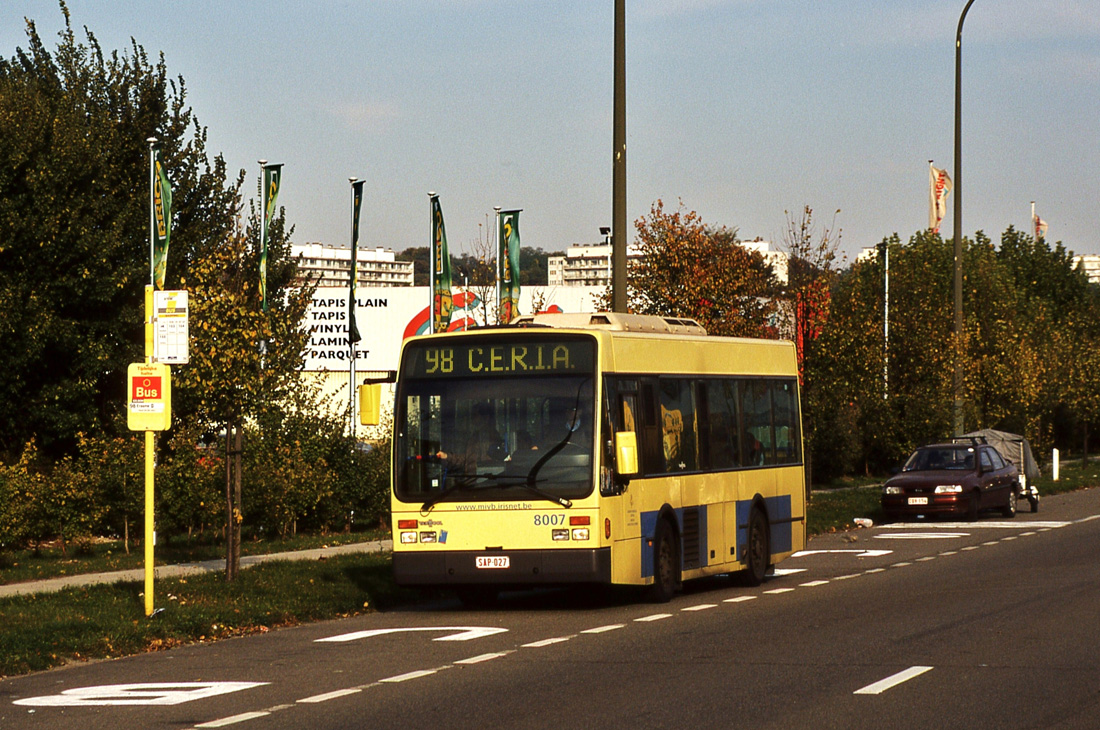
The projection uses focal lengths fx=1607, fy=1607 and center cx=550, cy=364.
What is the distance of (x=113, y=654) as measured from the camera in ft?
44.5

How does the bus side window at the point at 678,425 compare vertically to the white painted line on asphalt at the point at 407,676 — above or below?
above

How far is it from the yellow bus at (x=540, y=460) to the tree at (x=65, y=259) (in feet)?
47.1

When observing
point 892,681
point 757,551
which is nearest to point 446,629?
point 892,681

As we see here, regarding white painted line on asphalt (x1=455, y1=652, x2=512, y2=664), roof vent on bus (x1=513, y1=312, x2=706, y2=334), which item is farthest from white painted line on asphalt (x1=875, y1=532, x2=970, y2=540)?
white painted line on asphalt (x1=455, y1=652, x2=512, y2=664)

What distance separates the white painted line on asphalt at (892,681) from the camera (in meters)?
10.3

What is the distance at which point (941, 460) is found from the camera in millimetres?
33188

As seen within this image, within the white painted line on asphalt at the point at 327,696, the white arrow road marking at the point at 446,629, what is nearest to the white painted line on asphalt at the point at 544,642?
the white arrow road marking at the point at 446,629

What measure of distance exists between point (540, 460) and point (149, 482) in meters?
3.80

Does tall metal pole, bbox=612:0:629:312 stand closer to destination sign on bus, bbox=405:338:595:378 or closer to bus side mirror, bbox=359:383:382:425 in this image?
destination sign on bus, bbox=405:338:595:378

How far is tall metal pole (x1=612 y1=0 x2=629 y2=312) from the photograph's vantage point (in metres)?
21.1

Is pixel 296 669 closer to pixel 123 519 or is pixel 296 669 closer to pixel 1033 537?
pixel 123 519

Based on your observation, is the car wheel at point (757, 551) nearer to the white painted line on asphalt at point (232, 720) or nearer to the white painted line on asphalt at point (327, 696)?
the white painted line on asphalt at point (327, 696)

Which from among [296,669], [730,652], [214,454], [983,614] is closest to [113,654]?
[296,669]

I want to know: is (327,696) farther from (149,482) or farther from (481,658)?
(149,482)
